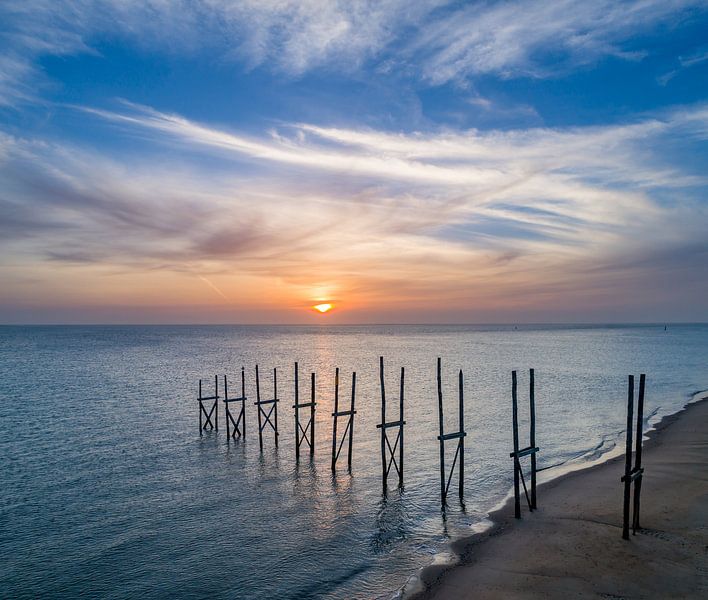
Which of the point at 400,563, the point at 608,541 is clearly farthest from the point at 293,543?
the point at 608,541

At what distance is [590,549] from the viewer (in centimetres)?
1625

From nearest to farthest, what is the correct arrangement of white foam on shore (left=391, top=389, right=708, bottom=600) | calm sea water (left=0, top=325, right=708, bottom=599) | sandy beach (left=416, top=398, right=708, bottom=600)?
sandy beach (left=416, top=398, right=708, bottom=600) → white foam on shore (left=391, top=389, right=708, bottom=600) → calm sea water (left=0, top=325, right=708, bottom=599)

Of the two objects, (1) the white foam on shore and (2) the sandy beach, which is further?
(1) the white foam on shore

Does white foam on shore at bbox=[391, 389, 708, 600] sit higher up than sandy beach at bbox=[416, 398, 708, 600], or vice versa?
sandy beach at bbox=[416, 398, 708, 600]

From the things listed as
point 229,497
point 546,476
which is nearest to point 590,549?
point 546,476

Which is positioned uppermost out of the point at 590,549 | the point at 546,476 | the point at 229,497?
the point at 590,549

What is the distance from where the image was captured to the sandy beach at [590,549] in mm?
14094

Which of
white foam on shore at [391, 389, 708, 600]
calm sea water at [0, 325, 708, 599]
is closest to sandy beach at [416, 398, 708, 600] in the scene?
white foam on shore at [391, 389, 708, 600]

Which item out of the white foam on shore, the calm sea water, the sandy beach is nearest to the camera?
the sandy beach

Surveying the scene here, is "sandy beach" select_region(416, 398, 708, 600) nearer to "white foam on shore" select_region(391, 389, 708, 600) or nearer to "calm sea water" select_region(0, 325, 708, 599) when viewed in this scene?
"white foam on shore" select_region(391, 389, 708, 600)

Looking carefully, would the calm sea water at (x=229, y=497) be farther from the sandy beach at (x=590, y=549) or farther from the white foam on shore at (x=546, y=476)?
the sandy beach at (x=590, y=549)

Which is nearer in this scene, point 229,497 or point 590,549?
point 590,549

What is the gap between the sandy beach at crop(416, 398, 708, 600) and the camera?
46.2ft

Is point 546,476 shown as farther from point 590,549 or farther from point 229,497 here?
point 229,497
